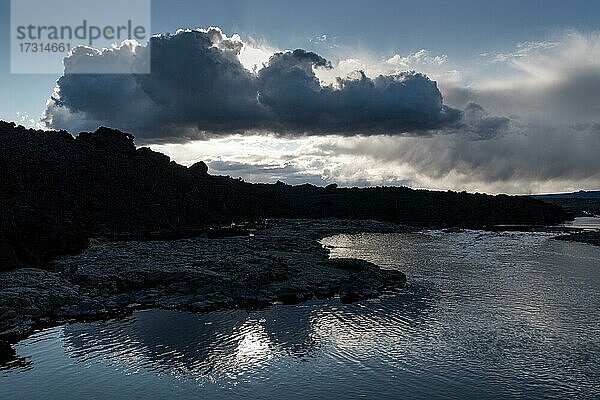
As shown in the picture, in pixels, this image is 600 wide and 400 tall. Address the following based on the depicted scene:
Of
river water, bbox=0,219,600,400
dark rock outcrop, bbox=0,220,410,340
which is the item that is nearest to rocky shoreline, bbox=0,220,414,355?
dark rock outcrop, bbox=0,220,410,340

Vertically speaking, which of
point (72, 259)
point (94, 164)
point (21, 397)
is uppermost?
point (94, 164)

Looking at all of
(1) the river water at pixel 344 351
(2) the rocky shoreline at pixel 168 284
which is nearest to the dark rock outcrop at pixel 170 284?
(2) the rocky shoreline at pixel 168 284

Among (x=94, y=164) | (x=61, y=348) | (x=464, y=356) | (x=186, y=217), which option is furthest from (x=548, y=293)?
(x=94, y=164)

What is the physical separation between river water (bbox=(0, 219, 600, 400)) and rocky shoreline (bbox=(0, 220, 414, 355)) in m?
2.92

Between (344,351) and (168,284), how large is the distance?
28.4 m

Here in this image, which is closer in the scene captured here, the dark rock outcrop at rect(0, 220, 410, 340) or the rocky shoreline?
the rocky shoreline

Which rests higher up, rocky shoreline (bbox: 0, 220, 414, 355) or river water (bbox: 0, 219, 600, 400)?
rocky shoreline (bbox: 0, 220, 414, 355)

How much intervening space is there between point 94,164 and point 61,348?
14715 cm

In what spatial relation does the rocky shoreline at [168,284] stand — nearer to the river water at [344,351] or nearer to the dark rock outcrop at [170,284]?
the dark rock outcrop at [170,284]

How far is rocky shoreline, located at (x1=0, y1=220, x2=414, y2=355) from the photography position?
5272 centimetres

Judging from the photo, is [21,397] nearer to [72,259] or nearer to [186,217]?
[72,259]

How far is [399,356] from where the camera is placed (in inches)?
1622

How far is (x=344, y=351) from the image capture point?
42750mm

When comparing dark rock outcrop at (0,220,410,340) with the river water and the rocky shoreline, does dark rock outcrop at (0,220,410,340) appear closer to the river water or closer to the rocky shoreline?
the rocky shoreline
